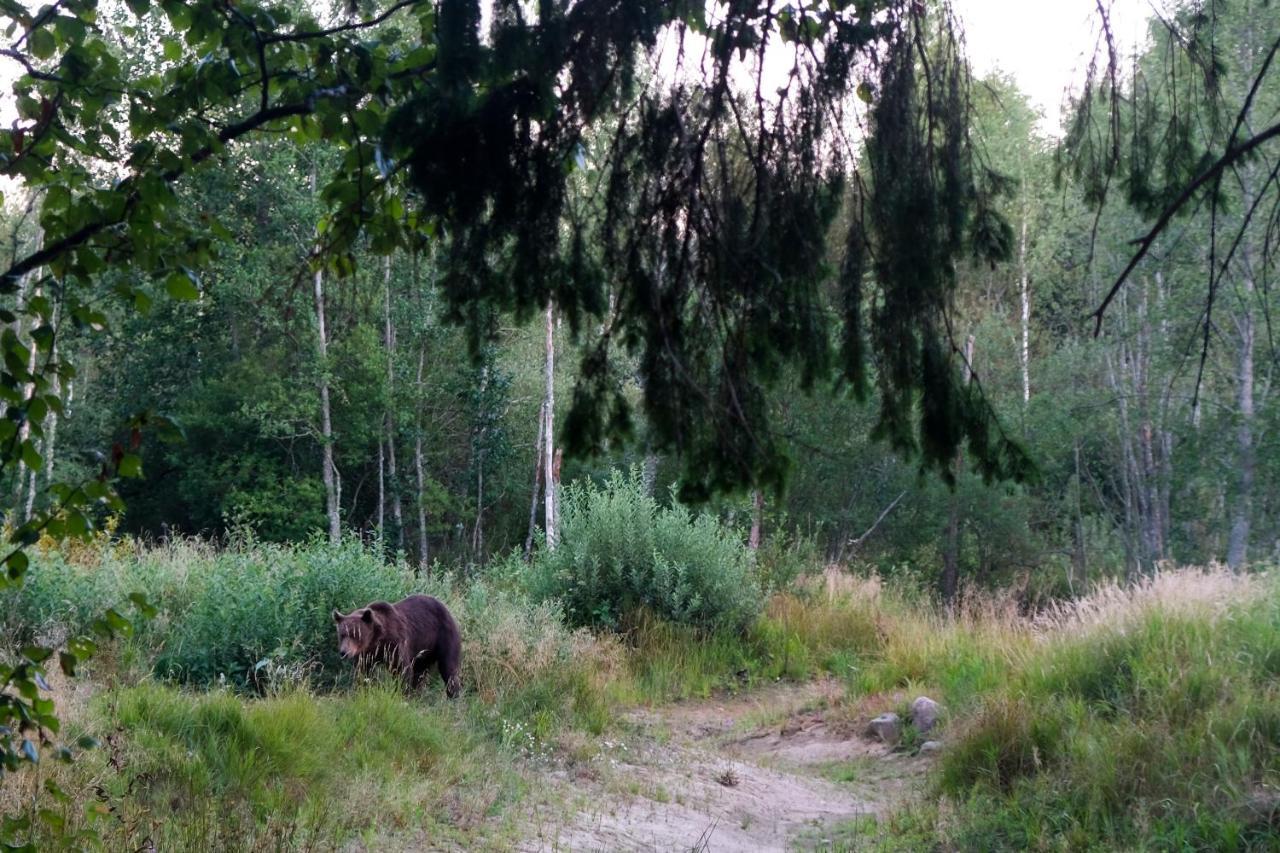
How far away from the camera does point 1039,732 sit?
8.32 meters

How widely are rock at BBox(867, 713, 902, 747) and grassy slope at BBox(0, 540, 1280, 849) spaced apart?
0.66 m

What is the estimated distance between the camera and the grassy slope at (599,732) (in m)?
6.57

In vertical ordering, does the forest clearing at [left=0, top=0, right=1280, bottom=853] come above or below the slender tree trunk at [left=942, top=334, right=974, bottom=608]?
above

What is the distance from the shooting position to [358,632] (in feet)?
30.3

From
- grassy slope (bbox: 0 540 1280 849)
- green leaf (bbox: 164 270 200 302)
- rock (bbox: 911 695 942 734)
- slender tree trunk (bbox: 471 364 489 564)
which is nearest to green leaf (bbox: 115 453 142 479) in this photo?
green leaf (bbox: 164 270 200 302)

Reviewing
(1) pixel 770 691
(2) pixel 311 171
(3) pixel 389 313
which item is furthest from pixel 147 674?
(3) pixel 389 313

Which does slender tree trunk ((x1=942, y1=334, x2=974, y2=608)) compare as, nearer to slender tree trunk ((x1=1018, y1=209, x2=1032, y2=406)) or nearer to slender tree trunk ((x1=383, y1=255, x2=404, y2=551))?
slender tree trunk ((x1=1018, y1=209, x2=1032, y2=406))

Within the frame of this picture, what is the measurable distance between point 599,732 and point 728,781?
52.3 inches

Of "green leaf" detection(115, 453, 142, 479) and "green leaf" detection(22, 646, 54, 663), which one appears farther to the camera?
"green leaf" detection(115, 453, 142, 479)

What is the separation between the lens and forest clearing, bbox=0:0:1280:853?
3854 millimetres

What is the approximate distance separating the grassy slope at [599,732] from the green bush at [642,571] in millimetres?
2982

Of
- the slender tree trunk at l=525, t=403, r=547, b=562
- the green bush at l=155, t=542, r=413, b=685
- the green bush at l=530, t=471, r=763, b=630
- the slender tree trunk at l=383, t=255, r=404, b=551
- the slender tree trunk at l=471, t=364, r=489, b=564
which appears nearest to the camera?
the green bush at l=155, t=542, r=413, b=685

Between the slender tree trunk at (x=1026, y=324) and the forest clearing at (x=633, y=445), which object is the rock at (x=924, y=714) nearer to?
the forest clearing at (x=633, y=445)

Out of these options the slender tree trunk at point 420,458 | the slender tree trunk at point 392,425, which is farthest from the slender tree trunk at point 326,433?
the slender tree trunk at point 420,458
